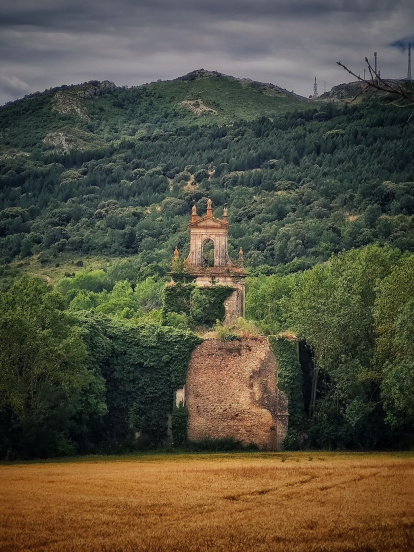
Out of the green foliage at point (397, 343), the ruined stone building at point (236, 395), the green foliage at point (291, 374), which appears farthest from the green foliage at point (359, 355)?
the ruined stone building at point (236, 395)

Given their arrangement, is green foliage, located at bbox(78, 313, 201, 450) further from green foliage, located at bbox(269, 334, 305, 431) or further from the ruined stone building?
green foliage, located at bbox(269, 334, 305, 431)

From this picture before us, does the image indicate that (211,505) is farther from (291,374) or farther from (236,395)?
(291,374)

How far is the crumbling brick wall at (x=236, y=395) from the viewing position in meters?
65.8

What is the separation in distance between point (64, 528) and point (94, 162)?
130862mm

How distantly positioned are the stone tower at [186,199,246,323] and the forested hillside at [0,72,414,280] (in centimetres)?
3677

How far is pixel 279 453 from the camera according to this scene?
6259 centimetres

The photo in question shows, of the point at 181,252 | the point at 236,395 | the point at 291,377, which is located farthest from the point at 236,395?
the point at 181,252

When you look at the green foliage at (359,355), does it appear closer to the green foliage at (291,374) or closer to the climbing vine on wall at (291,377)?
the climbing vine on wall at (291,377)

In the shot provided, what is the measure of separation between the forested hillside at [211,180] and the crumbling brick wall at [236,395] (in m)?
45.4

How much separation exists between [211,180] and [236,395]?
8485 cm

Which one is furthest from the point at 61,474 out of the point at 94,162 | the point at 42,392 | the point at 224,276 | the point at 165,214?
the point at 94,162

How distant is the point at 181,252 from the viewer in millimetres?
125000

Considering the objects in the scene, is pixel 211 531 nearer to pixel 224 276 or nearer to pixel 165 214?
pixel 224 276

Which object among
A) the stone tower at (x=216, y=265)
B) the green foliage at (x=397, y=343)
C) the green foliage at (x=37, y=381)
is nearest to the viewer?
the green foliage at (x=397, y=343)
